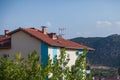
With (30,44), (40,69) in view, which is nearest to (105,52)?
(30,44)

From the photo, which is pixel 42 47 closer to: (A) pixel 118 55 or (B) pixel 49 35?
(B) pixel 49 35

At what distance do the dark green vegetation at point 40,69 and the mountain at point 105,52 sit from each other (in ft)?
337

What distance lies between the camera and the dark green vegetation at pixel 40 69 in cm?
1148

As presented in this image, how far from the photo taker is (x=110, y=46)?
124562mm

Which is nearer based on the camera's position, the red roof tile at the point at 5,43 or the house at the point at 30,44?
the house at the point at 30,44

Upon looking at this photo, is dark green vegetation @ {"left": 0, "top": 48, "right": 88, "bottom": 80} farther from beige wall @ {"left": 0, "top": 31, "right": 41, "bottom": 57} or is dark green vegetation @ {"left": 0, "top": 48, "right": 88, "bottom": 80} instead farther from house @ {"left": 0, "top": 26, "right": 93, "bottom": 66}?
beige wall @ {"left": 0, "top": 31, "right": 41, "bottom": 57}

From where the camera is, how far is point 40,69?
11.5 metres

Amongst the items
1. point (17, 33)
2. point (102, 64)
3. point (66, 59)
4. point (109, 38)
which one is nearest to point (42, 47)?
point (17, 33)

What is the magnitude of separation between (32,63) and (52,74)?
0.69 metres

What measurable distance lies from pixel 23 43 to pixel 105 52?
87846mm

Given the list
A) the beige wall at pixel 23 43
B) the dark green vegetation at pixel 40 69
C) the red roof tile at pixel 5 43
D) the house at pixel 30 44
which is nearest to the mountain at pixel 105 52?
the red roof tile at pixel 5 43

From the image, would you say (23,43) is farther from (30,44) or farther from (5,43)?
(5,43)

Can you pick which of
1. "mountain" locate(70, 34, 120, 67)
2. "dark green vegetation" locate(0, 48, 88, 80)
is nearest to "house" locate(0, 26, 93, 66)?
"dark green vegetation" locate(0, 48, 88, 80)

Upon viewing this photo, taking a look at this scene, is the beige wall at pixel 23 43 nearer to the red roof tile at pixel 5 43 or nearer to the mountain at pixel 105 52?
the red roof tile at pixel 5 43
